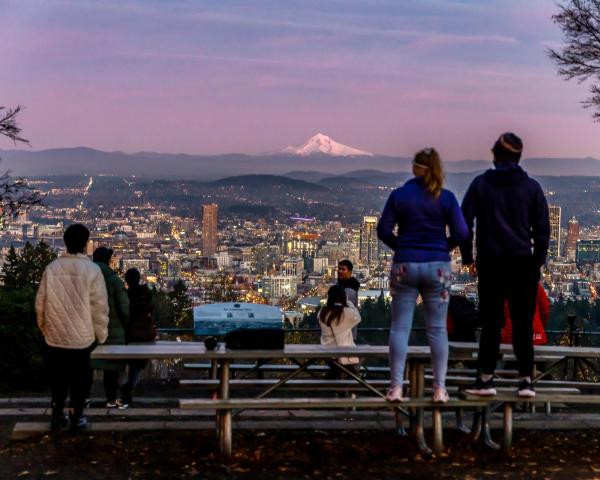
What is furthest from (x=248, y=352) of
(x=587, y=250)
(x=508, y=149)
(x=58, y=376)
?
(x=587, y=250)

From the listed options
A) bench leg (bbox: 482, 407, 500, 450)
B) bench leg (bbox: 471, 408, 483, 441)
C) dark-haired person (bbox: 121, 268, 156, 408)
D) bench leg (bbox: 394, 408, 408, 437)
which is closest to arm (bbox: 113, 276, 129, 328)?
dark-haired person (bbox: 121, 268, 156, 408)

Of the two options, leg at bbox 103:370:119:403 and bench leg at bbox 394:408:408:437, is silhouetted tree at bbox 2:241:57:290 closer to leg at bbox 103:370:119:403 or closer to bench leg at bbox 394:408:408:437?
leg at bbox 103:370:119:403

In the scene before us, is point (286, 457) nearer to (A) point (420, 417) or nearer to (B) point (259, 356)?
(B) point (259, 356)

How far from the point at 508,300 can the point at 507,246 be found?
1.45 ft

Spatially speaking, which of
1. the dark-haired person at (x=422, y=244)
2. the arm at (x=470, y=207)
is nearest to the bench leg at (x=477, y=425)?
the dark-haired person at (x=422, y=244)

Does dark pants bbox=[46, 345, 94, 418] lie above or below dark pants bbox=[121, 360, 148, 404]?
above

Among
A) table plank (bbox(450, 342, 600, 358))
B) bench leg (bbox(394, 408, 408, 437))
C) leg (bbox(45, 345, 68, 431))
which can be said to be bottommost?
bench leg (bbox(394, 408, 408, 437))

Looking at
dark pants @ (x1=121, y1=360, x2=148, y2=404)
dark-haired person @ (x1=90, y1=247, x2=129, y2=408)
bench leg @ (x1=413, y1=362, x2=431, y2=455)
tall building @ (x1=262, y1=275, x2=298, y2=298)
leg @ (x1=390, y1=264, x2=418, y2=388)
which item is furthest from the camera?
tall building @ (x1=262, y1=275, x2=298, y2=298)

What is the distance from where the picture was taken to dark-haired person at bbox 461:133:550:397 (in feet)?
22.6

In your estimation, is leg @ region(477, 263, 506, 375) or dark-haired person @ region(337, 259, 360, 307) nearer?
leg @ region(477, 263, 506, 375)

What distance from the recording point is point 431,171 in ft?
22.1

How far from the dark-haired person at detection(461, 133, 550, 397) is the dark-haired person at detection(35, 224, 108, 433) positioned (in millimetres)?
2888

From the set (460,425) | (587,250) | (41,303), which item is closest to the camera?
(41,303)

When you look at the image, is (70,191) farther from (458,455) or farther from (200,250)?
(458,455)
